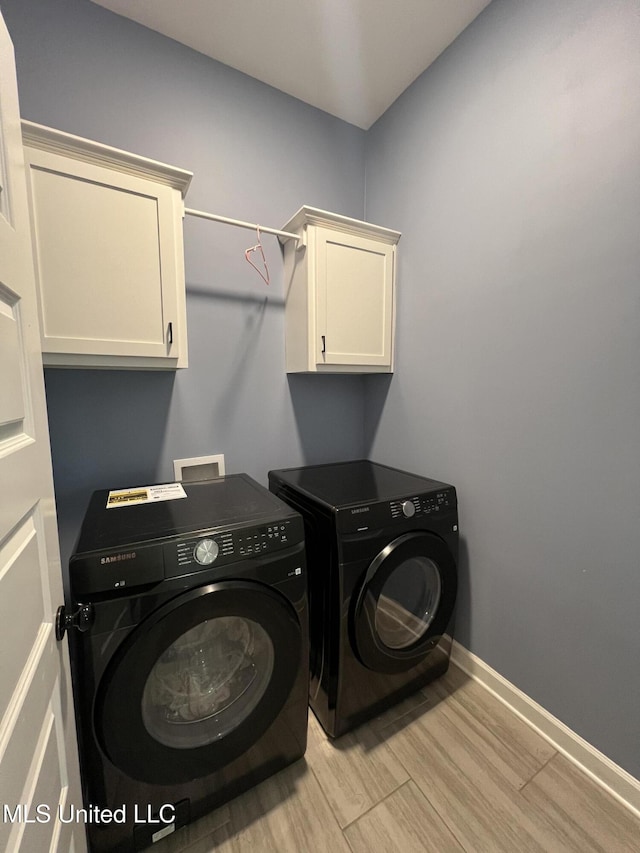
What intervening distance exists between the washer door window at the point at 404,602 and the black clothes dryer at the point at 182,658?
0.25m

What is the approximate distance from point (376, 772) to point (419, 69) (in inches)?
113

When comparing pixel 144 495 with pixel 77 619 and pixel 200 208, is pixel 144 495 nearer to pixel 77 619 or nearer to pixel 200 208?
pixel 77 619

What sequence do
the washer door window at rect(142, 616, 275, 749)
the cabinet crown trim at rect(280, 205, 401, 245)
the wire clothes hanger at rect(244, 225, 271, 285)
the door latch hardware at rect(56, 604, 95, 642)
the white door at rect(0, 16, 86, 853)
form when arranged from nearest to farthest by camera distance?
the white door at rect(0, 16, 86, 853)
the door latch hardware at rect(56, 604, 95, 642)
the washer door window at rect(142, 616, 275, 749)
the cabinet crown trim at rect(280, 205, 401, 245)
the wire clothes hanger at rect(244, 225, 271, 285)

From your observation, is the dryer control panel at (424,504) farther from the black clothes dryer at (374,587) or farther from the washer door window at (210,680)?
the washer door window at (210,680)

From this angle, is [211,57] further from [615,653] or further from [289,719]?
[615,653]

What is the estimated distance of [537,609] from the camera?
4.40ft

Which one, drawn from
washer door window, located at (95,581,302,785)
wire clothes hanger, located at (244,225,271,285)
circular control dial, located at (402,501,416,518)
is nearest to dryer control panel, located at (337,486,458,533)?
circular control dial, located at (402,501,416,518)

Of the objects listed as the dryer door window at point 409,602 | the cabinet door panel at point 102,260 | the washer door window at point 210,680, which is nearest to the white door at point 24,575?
the washer door window at point 210,680

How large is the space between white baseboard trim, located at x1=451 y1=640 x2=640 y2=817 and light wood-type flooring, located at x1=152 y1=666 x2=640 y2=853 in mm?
29

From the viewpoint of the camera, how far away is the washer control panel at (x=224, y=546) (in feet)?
3.02

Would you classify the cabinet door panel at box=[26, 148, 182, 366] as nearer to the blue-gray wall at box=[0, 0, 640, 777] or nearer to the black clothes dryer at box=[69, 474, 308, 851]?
the blue-gray wall at box=[0, 0, 640, 777]

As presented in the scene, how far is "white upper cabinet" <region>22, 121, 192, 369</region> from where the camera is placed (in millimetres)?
1075

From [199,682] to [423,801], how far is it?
82 centimetres

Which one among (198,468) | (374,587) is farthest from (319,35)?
(374,587)
